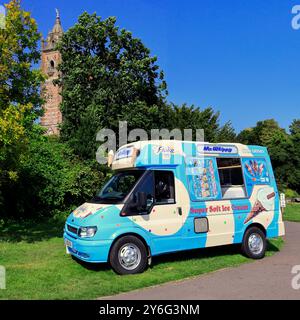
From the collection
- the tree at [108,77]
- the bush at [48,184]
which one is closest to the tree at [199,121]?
the tree at [108,77]

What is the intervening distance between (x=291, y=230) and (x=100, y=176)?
28.4 ft

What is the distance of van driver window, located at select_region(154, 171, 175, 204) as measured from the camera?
8.52m

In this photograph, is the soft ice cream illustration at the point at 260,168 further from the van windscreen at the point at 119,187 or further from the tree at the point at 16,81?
the tree at the point at 16,81

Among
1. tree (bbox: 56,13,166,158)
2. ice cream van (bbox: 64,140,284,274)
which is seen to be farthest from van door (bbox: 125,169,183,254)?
tree (bbox: 56,13,166,158)

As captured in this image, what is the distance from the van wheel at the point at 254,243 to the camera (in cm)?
954

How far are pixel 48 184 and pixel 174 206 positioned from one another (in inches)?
383

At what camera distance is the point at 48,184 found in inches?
669

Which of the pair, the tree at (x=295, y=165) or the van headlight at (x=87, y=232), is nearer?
the van headlight at (x=87, y=232)
